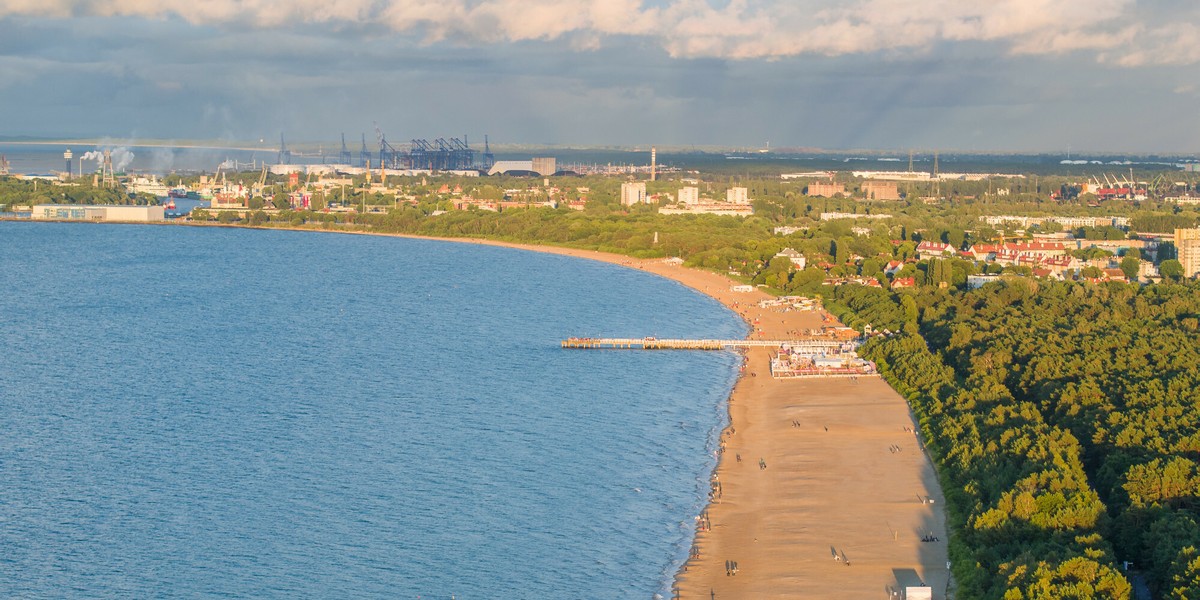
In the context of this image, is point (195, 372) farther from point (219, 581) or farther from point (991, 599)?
point (991, 599)

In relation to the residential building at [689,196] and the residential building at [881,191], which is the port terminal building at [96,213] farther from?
the residential building at [881,191]

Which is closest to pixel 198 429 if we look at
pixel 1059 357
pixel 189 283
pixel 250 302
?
pixel 1059 357

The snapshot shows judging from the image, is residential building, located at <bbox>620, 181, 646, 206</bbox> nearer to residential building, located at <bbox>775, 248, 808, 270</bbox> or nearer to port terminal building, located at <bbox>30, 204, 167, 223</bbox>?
port terminal building, located at <bbox>30, 204, 167, 223</bbox>

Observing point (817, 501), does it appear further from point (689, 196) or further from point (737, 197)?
point (689, 196)

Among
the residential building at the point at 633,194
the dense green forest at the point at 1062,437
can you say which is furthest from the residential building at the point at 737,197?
the dense green forest at the point at 1062,437

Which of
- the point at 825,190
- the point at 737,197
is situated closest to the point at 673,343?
the point at 737,197

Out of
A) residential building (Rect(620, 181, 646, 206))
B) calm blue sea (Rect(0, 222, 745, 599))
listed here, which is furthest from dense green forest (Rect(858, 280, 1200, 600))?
residential building (Rect(620, 181, 646, 206))
